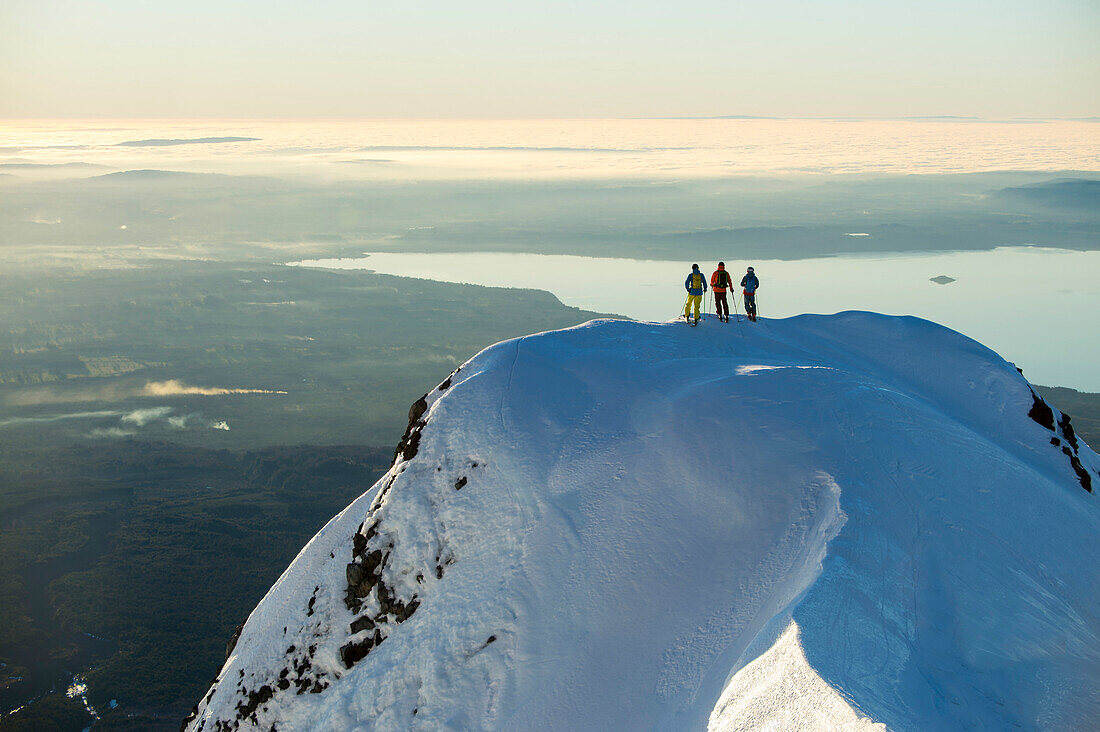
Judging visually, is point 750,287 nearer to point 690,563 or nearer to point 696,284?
point 696,284

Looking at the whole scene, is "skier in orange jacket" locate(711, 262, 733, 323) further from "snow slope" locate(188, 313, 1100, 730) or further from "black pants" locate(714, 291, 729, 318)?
"snow slope" locate(188, 313, 1100, 730)

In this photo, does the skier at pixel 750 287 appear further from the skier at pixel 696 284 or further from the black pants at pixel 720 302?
the skier at pixel 696 284

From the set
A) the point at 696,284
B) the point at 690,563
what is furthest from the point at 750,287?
the point at 690,563

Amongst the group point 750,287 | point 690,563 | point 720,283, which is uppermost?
point 720,283

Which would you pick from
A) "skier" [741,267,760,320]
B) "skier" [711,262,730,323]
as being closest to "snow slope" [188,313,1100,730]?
"skier" [741,267,760,320]

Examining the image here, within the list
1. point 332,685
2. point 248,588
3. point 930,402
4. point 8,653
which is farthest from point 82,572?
point 930,402

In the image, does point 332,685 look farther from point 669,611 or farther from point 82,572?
point 82,572

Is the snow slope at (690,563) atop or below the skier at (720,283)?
below

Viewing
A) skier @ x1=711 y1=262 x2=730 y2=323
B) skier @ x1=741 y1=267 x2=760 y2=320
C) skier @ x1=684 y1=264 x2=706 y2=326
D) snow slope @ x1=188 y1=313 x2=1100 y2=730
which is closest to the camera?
snow slope @ x1=188 y1=313 x2=1100 y2=730

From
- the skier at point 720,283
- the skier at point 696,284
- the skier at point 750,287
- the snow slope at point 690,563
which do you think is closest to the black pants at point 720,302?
the skier at point 720,283
